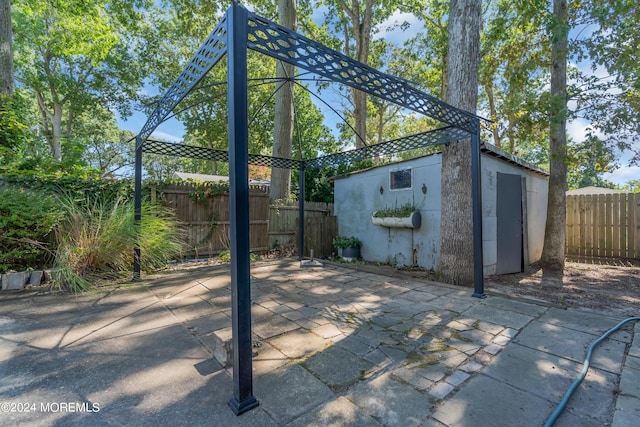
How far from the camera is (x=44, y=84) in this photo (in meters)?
12.4

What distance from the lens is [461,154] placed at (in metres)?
3.71

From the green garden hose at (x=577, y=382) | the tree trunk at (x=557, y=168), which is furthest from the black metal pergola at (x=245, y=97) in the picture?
the tree trunk at (x=557, y=168)

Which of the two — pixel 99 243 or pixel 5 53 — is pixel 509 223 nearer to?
pixel 99 243

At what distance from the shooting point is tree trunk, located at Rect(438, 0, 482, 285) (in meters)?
3.71

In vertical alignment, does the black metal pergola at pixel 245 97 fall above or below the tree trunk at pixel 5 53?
below

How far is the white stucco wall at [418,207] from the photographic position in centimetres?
475

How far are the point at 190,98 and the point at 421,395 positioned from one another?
546 inches

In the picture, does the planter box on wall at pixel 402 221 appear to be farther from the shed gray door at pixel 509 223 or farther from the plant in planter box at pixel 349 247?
the shed gray door at pixel 509 223

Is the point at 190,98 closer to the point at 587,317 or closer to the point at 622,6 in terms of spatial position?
the point at 622,6

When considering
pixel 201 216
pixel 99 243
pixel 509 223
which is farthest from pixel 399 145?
pixel 99 243

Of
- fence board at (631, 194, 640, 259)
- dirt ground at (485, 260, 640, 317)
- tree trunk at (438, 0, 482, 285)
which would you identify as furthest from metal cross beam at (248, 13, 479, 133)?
fence board at (631, 194, 640, 259)

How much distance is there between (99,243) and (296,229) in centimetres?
398

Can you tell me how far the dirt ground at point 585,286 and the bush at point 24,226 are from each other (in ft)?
19.5

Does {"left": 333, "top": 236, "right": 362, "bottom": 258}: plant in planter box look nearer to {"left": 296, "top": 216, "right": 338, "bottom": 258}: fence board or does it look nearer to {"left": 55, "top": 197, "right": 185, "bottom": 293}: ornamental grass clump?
{"left": 296, "top": 216, "right": 338, "bottom": 258}: fence board
